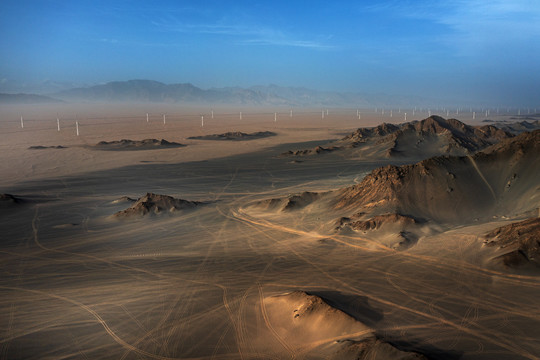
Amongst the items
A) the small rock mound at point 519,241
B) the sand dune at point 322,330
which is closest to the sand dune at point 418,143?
the small rock mound at point 519,241

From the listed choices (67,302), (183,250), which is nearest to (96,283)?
(67,302)

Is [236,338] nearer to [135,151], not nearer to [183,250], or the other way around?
[183,250]

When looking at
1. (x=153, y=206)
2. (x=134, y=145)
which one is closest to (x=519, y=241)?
(x=153, y=206)

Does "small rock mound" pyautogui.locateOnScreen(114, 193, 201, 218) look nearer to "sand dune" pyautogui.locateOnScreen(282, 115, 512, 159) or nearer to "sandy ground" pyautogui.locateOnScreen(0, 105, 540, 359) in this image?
"sandy ground" pyautogui.locateOnScreen(0, 105, 540, 359)

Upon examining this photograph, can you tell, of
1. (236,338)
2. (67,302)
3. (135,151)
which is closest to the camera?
(236,338)

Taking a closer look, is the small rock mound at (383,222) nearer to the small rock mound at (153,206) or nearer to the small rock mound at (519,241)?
the small rock mound at (519,241)

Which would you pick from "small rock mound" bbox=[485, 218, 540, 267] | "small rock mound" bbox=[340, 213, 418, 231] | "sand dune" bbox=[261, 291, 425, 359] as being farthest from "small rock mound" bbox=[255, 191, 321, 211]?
"sand dune" bbox=[261, 291, 425, 359]

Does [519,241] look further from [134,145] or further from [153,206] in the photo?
[134,145]
